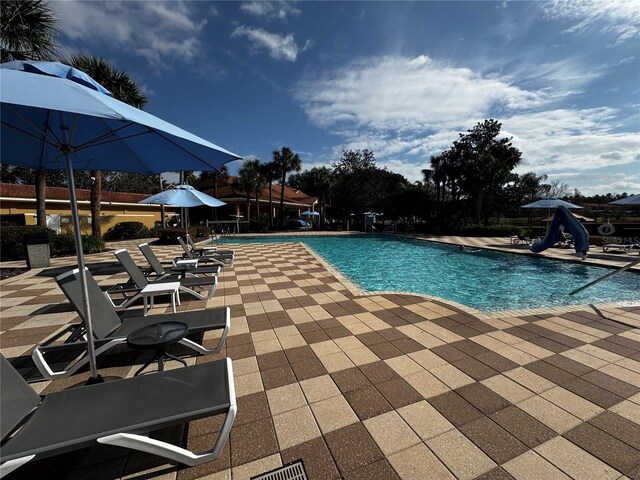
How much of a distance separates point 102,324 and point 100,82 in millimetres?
15929

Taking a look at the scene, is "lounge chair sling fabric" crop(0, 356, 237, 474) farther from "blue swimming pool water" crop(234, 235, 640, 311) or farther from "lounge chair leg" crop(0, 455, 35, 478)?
"blue swimming pool water" crop(234, 235, 640, 311)

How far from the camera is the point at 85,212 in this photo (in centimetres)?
Answer: 2005

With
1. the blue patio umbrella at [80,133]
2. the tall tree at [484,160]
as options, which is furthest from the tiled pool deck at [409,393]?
the tall tree at [484,160]

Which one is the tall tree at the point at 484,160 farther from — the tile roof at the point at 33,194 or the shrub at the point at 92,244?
the tile roof at the point at 33,194

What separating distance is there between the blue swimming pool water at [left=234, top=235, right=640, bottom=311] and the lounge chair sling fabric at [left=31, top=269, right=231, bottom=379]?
14.2 feet

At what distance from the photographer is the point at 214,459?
1893 millimetres

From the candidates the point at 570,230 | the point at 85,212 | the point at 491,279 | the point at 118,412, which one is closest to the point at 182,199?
the point at 118,412

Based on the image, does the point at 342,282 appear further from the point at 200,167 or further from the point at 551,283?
the point at 551,283

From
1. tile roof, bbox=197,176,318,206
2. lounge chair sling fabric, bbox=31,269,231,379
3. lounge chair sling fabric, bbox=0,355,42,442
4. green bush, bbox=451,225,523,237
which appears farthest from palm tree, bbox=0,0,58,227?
green bush, bbox=451,225,523,237

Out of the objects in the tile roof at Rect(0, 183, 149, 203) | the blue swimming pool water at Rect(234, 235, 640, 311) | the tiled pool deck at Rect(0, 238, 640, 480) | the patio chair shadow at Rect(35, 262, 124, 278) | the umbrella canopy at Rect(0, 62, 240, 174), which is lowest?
the blue swimming pool water at Rect(234, 235, 640, 311)

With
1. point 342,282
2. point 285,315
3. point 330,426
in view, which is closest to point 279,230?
point 342,282

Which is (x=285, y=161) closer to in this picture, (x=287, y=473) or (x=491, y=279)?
(x=491, y=279)

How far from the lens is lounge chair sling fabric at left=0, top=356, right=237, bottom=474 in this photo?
161 cm

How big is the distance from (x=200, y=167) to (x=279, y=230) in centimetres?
Answer: 2667
